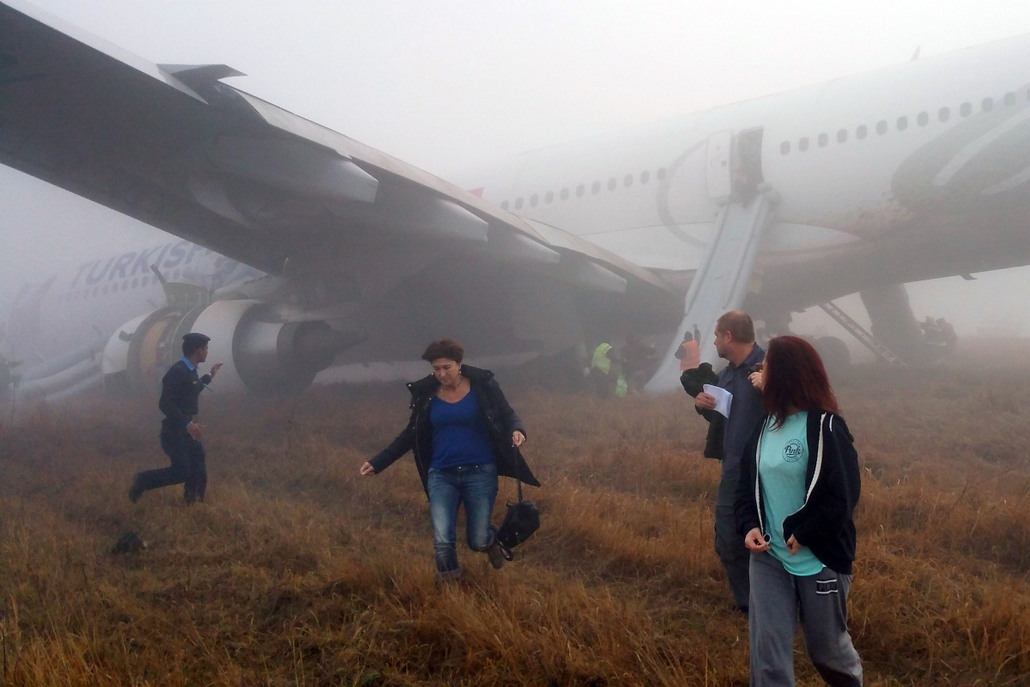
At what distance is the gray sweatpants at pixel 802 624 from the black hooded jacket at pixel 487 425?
1567mm

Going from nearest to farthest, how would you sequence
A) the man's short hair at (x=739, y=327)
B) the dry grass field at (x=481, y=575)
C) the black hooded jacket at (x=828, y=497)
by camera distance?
the black hooded jacket at (x=828, y=497) < the dry grass field at (x=481, y=575) < the man's short hair at (x=739, y=327)

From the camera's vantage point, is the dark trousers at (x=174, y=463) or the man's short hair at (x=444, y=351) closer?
the man's short hair at (x=444, y=351)

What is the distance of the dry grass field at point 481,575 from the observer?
2.75 meters

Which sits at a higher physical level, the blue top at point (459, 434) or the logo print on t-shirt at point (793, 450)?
the logo print on t-shirt at point (793, 450)

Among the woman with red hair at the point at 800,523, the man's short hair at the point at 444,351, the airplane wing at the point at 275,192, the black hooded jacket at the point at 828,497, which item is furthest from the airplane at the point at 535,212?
the black hooded jacket at the point at 828,497

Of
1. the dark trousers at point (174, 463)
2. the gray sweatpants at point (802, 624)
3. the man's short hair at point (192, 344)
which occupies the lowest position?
the dark trousers at point (174, 463)

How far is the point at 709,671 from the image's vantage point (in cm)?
266

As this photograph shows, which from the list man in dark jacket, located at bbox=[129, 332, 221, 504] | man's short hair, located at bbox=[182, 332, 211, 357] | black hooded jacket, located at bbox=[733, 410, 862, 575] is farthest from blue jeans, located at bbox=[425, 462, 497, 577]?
man's short hair, located at bbox=[182, 332, 211, 357]

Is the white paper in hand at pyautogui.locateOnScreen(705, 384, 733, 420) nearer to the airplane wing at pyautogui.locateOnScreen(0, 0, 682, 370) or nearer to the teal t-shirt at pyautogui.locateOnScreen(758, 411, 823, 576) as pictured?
the teal t-shirt at pyautogui.locateOnScreen(758, 411, 823, 576)

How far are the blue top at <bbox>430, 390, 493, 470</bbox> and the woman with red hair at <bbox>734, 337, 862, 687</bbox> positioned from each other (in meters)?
1.57

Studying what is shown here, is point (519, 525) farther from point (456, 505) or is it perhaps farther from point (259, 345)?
point (259, 345)

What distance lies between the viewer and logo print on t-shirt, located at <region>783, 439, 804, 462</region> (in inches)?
82.3

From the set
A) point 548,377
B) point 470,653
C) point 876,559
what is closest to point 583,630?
point 470,653

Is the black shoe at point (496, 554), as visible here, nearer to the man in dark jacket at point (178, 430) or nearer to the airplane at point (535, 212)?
the man in dark jacket at point (178, 430)
